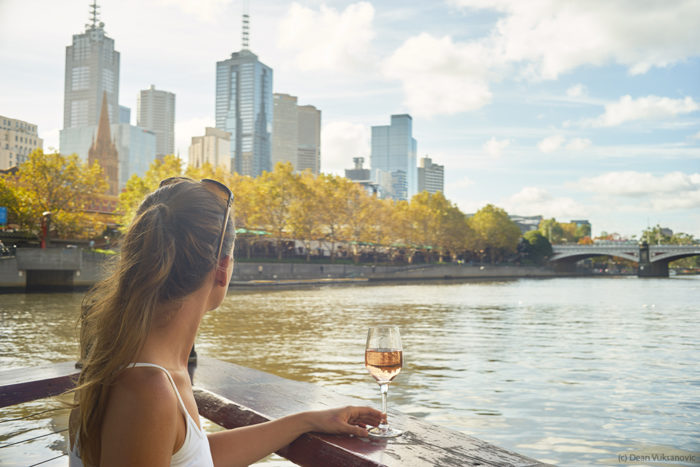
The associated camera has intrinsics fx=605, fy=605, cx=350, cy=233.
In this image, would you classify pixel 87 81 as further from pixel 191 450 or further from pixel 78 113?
pixel 191 450

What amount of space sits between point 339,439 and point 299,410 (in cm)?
60

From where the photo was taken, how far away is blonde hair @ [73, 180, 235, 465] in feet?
4.27

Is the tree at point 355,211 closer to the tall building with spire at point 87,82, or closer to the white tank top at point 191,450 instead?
the white tank top at point 191,450

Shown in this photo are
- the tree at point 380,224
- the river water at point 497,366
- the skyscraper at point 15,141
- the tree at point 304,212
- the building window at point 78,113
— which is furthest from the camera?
the building window at point 78,113

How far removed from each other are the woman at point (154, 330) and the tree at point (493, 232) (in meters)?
93.5

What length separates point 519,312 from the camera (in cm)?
2402

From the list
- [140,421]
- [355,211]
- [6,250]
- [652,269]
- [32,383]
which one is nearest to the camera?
[140,421]

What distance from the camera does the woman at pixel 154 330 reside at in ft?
3.99

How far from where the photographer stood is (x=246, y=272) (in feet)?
160

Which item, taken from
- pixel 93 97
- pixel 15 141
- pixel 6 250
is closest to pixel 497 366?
pixel 6 250

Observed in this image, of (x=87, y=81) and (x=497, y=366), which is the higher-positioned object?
(x=87, y=81)

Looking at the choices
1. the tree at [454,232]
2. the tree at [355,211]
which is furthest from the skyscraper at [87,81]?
the tree at [355,211]

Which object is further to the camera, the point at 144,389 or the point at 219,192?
the point at 219,192

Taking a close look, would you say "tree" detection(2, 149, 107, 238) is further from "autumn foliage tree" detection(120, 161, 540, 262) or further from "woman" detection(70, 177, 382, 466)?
"woman" detection(70, 177, 382, 466)
